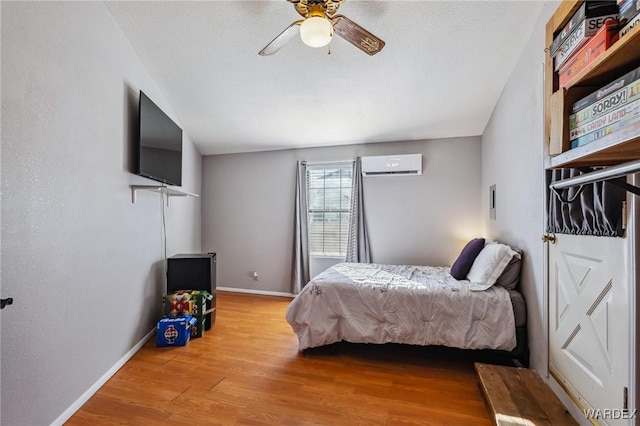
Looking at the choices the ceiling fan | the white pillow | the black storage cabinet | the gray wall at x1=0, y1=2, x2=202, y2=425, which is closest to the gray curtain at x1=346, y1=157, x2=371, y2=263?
the white pillow

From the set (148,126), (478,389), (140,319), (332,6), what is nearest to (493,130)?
(332,6)

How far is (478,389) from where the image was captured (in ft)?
6.61

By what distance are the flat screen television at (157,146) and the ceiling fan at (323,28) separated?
1.35m

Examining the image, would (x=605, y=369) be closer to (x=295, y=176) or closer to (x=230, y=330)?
(x=230, y=330)

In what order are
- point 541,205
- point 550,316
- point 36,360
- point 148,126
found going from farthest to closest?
1. point 148,126
2. point 541,205
3. point 550,316
4. point 36,360

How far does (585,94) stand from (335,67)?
7.08 ft

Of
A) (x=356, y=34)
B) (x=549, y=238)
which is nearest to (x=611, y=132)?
(x=549, y=238)

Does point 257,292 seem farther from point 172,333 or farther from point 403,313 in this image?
point 403,313

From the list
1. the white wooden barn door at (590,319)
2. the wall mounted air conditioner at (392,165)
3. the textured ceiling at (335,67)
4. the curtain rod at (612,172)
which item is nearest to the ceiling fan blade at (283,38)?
the textured ceiling at (335,67)

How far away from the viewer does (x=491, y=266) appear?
238cm

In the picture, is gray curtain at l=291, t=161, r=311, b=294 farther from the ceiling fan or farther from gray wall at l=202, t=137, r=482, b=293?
the ceiling fan

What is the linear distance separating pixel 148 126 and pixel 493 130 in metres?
3.57

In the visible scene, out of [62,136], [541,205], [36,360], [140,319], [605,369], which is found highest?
[62,136]

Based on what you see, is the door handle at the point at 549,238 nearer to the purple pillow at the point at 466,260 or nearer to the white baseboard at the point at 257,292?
the purple pillow at the point at 466,260
